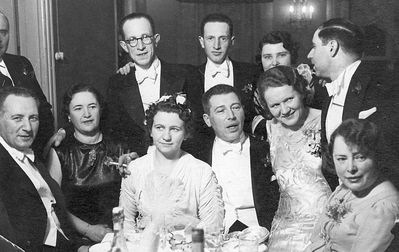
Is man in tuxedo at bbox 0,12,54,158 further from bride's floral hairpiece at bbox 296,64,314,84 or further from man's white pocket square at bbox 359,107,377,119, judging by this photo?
man's white pocket square at bbox 359,107,377,119

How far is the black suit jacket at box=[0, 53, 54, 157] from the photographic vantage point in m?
2.22

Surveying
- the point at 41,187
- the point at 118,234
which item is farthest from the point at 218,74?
the point at 118,234

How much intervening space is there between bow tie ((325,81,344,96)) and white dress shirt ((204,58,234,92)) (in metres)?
0.60

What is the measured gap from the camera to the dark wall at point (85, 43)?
2.71m

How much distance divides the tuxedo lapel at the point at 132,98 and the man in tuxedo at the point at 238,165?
356mm

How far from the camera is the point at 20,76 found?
2.24 metres

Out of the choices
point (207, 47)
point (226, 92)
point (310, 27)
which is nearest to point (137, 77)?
point (207, 47)

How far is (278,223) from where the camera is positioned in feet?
6.64

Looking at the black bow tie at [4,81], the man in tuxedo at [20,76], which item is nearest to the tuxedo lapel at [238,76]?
the man in tuxedo at [20,76]

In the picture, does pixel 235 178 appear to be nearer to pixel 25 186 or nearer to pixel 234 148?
pixel 234 148

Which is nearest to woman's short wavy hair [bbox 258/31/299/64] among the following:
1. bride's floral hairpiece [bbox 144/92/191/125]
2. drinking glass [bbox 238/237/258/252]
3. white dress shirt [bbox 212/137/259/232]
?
white dress shirt [bbox 212/137/259/232]

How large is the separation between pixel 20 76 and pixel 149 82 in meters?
0.49

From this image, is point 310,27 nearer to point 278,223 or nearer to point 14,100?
point 278,223

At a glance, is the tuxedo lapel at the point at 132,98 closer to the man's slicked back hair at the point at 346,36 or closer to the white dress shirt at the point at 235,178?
the white dress shirt at the point at 235,178
